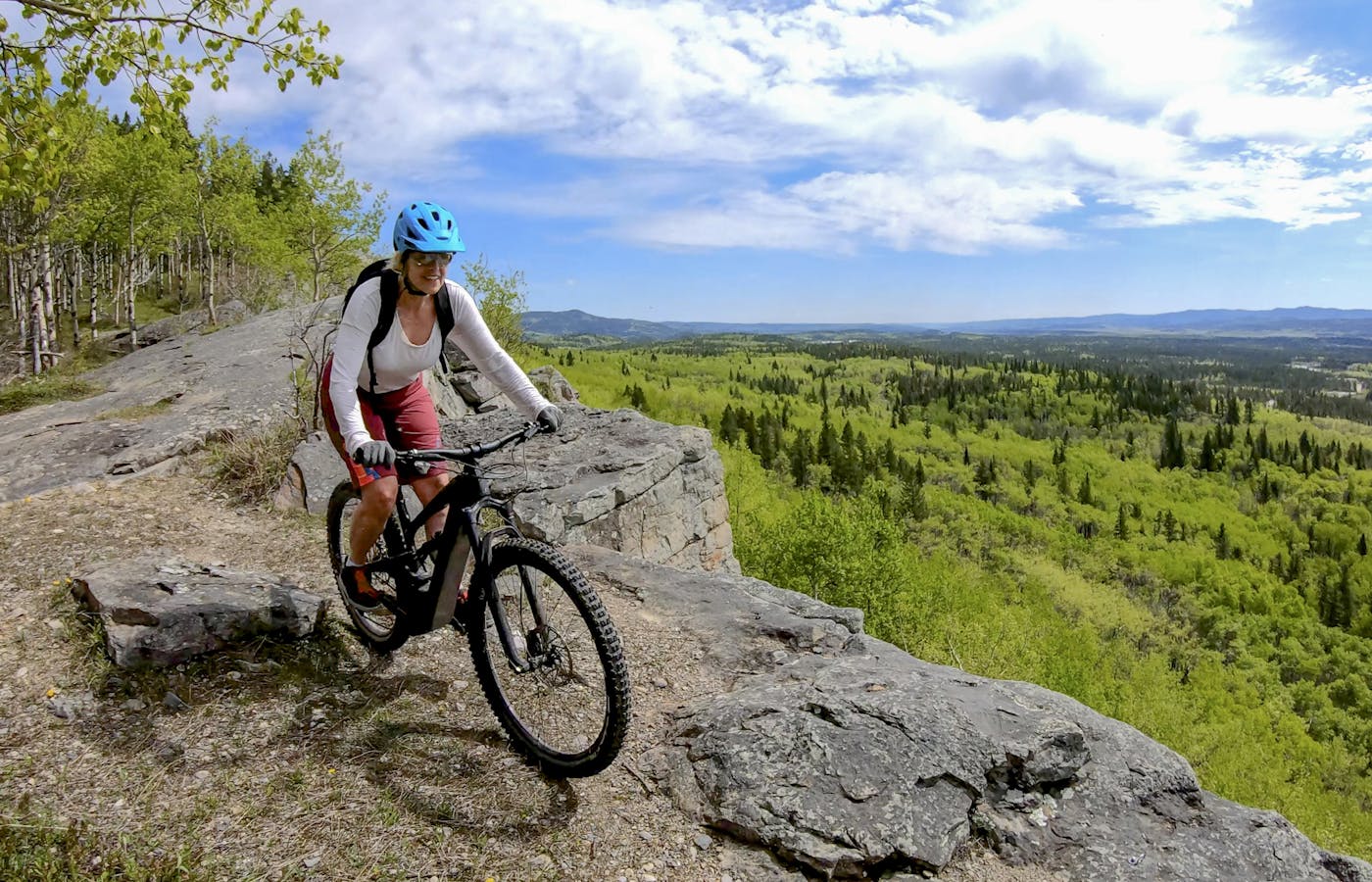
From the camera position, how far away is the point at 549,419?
470cm

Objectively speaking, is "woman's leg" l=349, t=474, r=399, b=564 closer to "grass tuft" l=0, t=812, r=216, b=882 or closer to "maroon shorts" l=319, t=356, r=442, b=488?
"maroon shorts" l=319, t=356, r=442, b=488

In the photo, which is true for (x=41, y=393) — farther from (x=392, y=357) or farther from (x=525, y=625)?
(x=525, y=625)

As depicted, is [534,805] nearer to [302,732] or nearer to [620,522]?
[302,732]

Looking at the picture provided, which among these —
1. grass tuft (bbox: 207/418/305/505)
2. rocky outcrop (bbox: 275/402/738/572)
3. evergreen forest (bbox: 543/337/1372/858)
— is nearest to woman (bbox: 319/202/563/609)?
rocky outcrop (bbox: 275/402/738/572)

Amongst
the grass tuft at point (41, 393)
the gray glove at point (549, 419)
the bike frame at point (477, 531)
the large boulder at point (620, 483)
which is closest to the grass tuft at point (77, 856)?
the bike frame at point (477, 531)

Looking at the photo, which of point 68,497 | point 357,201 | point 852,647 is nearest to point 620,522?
point 852,647

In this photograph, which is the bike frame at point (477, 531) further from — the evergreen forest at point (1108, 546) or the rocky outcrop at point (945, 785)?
the evergreen forest at point (1108, 546)

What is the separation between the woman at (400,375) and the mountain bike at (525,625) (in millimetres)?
290

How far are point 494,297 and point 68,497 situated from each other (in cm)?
2672

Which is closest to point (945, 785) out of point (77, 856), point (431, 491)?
point (431, 491)

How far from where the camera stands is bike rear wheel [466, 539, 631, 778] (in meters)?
3.95

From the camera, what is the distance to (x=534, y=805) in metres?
4.14

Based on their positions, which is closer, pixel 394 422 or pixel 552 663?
pixel 552 663

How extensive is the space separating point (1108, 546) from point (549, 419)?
401 ft
